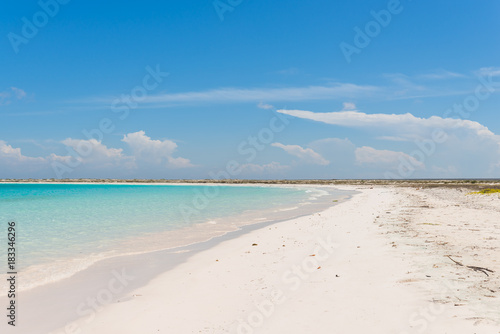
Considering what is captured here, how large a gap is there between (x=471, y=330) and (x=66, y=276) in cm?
979

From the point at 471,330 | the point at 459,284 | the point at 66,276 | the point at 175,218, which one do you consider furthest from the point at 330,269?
the point at 175,218

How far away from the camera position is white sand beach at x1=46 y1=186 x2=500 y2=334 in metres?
5.77

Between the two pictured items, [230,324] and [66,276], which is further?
[66,276]

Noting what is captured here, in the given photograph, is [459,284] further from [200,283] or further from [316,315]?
[200,283]

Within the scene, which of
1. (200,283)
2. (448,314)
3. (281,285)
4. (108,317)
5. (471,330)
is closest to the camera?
(471,330)

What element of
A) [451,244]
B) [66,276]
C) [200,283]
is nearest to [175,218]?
[66,276]

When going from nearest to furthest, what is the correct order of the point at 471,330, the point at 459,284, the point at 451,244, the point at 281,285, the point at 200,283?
the point at 471,330
the point at 459,284
the point at 281,285
the point at 200,283
the point at 451,244

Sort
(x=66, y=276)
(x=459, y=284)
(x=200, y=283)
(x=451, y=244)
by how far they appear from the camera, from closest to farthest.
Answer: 1. (x=459, y=284)
2. (x=200, y=283)
3. (x=66, y=276)
4. (x=451, y=244)

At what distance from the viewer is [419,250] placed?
10.3 m

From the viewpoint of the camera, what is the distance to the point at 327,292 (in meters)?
7.20

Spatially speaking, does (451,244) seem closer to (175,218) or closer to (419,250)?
(419,250)

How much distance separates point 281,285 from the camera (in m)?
7.96

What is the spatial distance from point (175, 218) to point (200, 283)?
16074mm

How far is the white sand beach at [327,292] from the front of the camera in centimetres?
577
